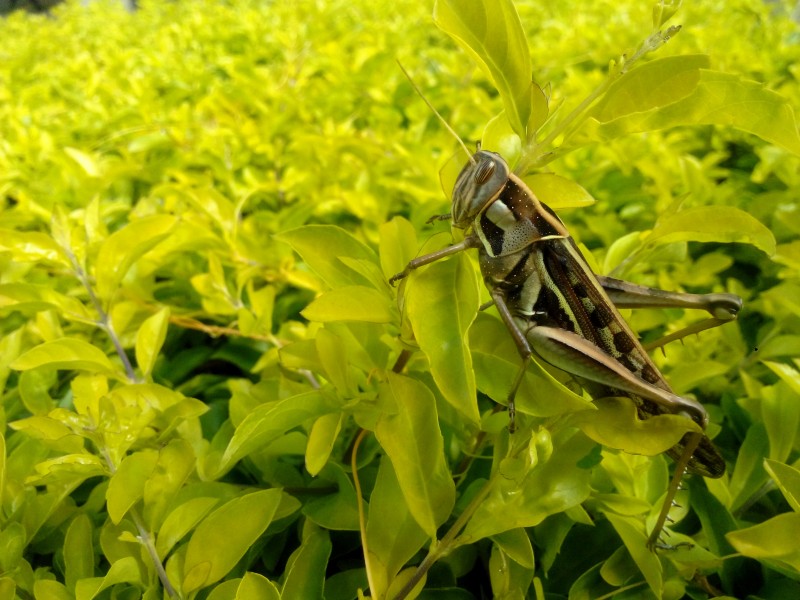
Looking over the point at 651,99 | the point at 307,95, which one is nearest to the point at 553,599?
the point at 651,99

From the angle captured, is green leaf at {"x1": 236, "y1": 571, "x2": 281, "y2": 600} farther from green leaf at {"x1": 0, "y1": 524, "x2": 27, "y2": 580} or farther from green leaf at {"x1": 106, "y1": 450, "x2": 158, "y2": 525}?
green leaf at {"x1": 0, "y1": 524, "x2": 27, "y2": 580}

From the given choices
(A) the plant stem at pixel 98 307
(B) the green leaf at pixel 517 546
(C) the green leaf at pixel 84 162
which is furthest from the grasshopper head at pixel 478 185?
(C) the green leaf at pixel 84 162

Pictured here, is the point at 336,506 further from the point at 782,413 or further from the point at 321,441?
the point at 782,413

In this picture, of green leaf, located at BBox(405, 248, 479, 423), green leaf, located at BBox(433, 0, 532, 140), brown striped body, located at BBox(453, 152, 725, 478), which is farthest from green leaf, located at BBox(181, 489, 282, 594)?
green leaf, located at BBox(433, 0, 532, 140)

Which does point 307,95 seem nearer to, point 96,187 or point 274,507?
point 96,187

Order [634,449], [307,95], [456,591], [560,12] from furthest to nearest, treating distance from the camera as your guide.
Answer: [560,12] → [307,95] → [456,591] → [634,449]

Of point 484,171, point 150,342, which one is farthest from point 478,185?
point 150,342

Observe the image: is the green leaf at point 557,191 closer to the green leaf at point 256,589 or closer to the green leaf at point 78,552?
the green leaf at point 256,589
